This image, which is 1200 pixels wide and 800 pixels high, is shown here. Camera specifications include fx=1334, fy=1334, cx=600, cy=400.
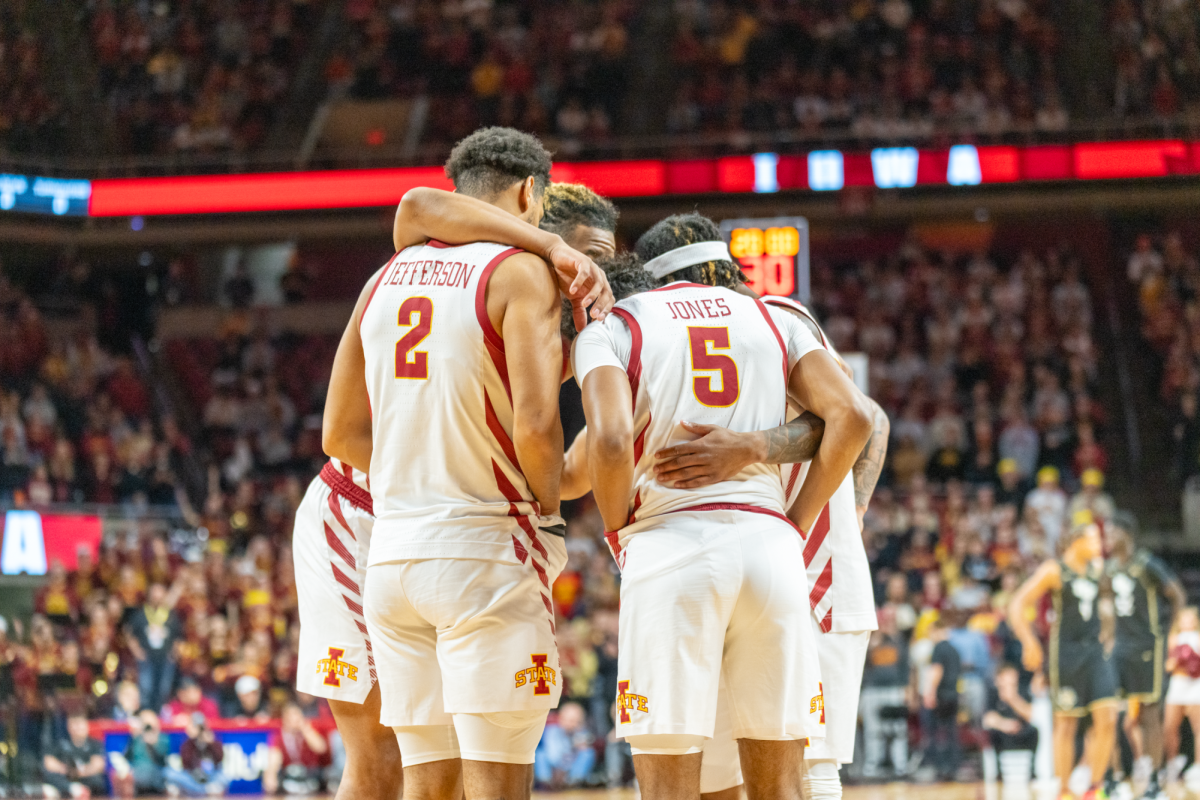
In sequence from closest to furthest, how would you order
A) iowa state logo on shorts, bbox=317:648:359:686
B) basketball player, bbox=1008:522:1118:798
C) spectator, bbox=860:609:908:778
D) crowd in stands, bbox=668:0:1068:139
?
iowa state logo on shorts, bbox=317:648:359:686
basketball player, bbox=1008:522:1118:798
spectator, bbox=860:609:908:778
crowd in stands, bbox=668:0:1068:139

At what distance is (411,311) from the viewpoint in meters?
3.87

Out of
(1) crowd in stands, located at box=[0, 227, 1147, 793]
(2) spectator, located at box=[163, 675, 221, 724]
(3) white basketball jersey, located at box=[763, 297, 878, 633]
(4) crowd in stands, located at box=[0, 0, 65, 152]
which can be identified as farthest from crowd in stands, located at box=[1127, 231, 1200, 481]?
(4) crowd in stands, located at box=[0, 0, 65, 152]

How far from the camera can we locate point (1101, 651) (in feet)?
35.0

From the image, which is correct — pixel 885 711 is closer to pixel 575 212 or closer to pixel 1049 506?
pixel 1049 506

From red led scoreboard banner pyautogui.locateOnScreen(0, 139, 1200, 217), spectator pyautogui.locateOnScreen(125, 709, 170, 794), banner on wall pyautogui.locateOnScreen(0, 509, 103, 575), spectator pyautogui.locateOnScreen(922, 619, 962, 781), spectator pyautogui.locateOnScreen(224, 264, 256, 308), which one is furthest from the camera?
spectator pyautogui.locateOnScreen(224, 264, 256, 308)

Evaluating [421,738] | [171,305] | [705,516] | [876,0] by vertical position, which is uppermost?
[876,0]

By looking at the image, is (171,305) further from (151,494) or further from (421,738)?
(421,738)

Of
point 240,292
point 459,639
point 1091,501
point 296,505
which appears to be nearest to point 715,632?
point 459,639

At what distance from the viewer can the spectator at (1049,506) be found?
14271mm

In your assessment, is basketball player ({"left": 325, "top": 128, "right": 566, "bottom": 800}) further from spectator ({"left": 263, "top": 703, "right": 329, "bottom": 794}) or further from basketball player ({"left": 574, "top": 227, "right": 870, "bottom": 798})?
spectator ({"left": 263, "top": 703, "right": 329, "bottom": 794})

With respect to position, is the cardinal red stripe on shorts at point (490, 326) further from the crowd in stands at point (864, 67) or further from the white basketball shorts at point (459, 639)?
the crowd in stands at point (864, 67)

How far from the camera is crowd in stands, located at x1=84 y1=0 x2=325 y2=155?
68.6 ft

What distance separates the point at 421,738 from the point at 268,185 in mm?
16690

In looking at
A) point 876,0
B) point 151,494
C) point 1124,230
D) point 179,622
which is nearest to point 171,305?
point 151,494
